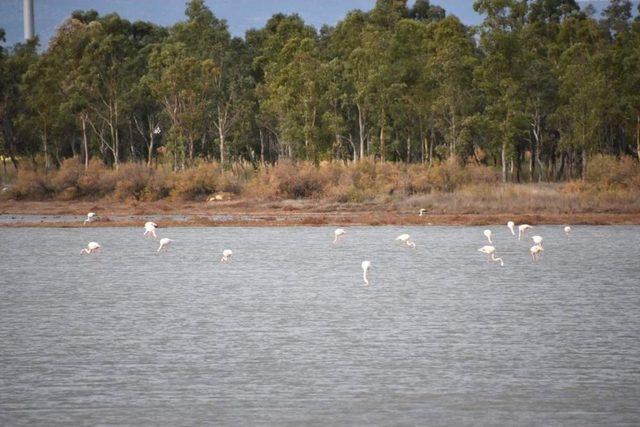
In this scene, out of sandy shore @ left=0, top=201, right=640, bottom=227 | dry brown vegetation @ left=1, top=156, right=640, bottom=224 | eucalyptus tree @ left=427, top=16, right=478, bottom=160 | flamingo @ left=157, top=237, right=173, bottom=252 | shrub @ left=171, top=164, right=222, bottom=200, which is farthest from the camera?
eucalyptus tree @ left=427, top=16, right=478, bottom=160

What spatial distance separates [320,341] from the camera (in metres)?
17.5

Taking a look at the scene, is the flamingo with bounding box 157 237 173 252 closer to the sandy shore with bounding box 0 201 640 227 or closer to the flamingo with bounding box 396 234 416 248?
the flamingo with bounding box 396 234 416 248

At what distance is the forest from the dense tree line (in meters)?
0.16

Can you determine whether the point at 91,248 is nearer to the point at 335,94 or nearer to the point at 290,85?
the point at 335,94

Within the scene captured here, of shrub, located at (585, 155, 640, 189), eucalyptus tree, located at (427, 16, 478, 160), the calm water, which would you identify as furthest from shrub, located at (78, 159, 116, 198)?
the calm water

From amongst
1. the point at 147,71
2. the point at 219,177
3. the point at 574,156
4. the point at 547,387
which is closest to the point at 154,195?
the point at 219,177

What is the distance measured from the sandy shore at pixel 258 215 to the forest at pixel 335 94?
343 cm

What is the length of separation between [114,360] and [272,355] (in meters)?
2.36

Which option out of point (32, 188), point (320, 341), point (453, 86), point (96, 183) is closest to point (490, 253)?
point (320, 341)

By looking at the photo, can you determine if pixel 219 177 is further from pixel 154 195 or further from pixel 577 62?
pixel 577 62

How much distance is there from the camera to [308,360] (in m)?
15.9

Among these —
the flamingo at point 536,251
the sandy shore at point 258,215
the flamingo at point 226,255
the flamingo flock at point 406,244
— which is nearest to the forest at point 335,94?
the sandy shore at point 258,215

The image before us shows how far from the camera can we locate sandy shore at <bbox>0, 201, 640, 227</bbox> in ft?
159

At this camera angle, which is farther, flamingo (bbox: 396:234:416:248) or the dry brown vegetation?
the dry brown vegetation
